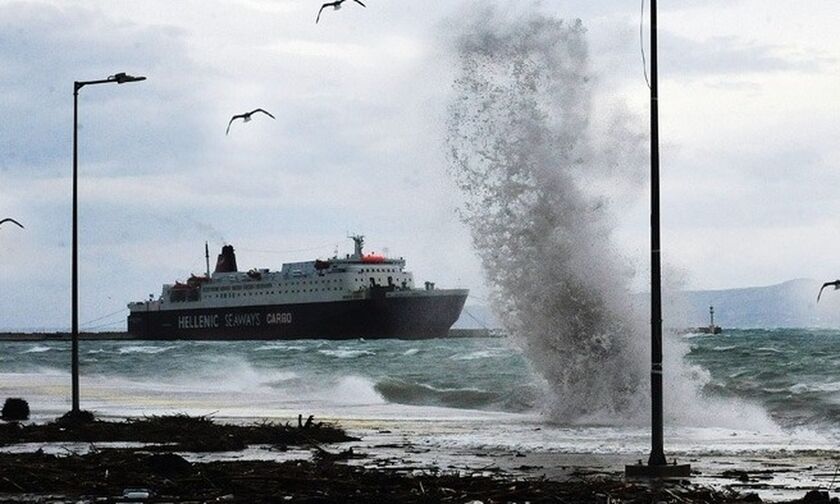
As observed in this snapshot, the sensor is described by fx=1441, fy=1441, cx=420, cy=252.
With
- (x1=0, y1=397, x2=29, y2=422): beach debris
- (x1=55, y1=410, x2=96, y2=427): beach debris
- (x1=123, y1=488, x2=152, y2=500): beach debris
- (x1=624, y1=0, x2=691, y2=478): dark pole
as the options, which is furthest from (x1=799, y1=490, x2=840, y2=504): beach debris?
(x1=0, y1=397, x2=29, y2=422): beach debris

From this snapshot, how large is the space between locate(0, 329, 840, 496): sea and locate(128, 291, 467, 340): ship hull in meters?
37.7

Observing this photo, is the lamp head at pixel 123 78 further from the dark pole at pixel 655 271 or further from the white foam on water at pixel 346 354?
the white foam on water at pixel 346 354

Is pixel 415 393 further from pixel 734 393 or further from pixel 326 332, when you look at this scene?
pixel 326 332

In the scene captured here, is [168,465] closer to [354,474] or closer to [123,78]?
[354,474]

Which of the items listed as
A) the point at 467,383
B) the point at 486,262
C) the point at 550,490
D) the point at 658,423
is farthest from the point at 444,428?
the point at 467,383

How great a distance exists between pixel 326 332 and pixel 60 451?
114206mm

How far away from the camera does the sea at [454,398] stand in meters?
26.9

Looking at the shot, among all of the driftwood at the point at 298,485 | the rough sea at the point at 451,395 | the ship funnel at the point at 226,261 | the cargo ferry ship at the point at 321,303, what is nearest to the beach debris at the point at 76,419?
the rough sea at the point at 451,395

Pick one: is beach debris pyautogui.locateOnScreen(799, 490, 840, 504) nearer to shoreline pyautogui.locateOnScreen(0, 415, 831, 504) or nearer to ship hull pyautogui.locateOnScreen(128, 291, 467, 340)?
shoreline pyautogui.locateOnScreen(0, 415, 831, 504)

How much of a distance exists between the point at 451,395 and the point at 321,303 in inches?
3495

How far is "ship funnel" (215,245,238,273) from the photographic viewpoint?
523 feet

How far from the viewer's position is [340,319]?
5295 inches

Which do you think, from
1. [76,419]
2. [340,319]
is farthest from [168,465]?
[340,319]

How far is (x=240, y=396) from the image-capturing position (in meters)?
54.6
